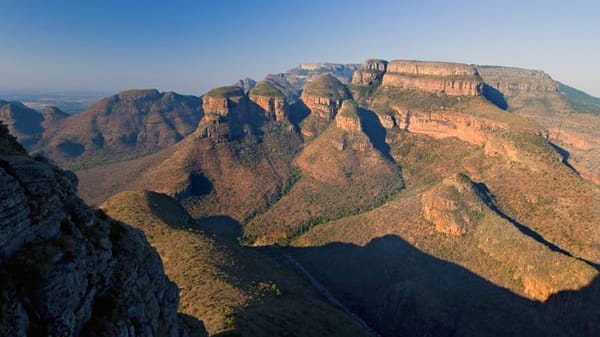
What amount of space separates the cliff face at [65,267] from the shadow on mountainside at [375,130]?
12796 centimetres

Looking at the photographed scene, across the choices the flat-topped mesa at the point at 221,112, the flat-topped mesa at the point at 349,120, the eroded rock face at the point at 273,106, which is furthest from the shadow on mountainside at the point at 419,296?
the eroded rock face at the point at 273,106

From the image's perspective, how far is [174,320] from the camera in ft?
97.3

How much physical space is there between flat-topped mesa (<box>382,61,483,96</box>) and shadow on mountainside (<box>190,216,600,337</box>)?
91.4 meters

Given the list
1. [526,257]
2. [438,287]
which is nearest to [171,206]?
[438,287]

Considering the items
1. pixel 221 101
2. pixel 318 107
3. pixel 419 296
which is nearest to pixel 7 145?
pixel 419 296

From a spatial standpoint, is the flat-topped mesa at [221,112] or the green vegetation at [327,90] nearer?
the flat-topped mesa at [221,112]

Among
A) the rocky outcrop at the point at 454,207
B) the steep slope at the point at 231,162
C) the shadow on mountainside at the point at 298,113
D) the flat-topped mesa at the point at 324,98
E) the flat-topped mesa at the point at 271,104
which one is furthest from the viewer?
the shadow on mountainside at the point at 298,113

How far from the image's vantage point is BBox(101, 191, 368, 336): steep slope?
44406 mm

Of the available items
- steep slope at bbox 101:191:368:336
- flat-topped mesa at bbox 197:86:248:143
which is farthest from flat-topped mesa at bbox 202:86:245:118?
steep slope at bbox 101:191:368:336

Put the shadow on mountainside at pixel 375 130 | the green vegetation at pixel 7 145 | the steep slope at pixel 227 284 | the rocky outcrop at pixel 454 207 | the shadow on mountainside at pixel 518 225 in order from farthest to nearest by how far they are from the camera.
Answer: the shadow on mountainside at pixel 375 130 → the rocky outcrop at pixel 454 207 → the shadow on mountainside at pixel 518 225 → the steep slope at pixel 227 284 → the green vegetation at pixel 7 145

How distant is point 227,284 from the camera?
52312mm

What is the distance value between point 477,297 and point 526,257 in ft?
40.1

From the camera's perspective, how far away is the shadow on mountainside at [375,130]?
152m

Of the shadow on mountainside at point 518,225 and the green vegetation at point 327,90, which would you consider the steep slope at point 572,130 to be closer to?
the shadow on mountainside at point 518,225
